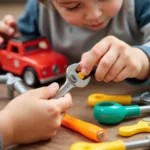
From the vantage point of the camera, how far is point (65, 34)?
2.53 ft

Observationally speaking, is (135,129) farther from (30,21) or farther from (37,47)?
(30,21)

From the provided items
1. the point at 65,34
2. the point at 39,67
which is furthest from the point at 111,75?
the point at 65,34

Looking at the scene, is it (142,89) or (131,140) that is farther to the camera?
(142,89)

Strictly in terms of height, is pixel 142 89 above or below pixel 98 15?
below

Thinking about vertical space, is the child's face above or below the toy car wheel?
above

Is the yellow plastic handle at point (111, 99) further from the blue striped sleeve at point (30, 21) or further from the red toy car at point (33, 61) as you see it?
the blue striped sleeve at point (30, 21)

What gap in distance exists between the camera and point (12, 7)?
4.00 feet

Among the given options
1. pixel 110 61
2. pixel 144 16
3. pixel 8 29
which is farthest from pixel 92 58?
pixel 8 29

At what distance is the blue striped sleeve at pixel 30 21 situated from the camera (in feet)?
2.54

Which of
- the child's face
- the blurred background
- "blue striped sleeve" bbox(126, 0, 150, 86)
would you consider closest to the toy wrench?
the child's face

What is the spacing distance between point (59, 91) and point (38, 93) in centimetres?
3

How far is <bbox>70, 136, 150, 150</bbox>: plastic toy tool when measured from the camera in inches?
15.1

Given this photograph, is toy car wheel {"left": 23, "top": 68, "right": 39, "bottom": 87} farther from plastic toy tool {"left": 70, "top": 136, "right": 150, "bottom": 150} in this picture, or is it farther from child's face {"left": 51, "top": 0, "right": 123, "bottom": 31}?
plastic toy tool {"left": 70, "top": 136, "right": 150, "bottom": 150}

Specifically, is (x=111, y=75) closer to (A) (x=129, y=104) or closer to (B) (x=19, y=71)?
(A) (x=129, y=104)
